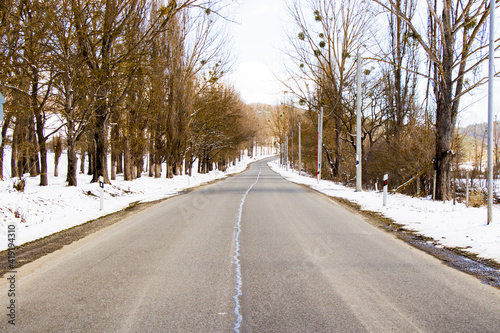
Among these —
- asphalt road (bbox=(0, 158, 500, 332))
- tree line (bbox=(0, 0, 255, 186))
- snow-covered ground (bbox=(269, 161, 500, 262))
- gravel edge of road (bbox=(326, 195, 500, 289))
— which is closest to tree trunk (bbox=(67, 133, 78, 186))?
tree line (bbox=(0, 0, 255, 186))

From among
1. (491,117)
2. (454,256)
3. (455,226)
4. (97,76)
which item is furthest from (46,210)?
(491,117)

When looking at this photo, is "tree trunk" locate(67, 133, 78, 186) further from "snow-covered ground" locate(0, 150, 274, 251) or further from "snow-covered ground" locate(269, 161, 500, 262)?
"snow-covered ground" locate(269, 161, 500, 262)

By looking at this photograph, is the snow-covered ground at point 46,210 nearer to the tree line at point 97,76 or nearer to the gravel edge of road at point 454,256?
the tree line at point 97,76

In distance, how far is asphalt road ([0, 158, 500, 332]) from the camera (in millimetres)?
4074

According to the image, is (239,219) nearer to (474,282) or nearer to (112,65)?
(474,282)

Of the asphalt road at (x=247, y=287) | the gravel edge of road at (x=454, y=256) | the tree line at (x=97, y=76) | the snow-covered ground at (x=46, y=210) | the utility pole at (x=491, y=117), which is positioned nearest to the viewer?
the asphalt road at (x=247, y=287)

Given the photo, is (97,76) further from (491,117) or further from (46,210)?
(491,117)

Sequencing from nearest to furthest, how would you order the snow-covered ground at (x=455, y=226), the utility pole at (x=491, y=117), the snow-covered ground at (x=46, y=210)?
the snow-covered ground at (x=455, y=226) → the utility pole at (x=491, y=117) → the snow-covered ground at (x=46, y=210)

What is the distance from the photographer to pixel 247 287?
5223mm

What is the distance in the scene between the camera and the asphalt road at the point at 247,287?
4.07m

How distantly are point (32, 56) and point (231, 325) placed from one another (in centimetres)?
1479

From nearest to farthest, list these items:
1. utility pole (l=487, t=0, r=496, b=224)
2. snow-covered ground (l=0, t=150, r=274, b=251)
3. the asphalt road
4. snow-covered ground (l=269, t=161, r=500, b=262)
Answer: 1. the asphalt road
2. snow-covered ground (l=269, t=161, r=500, b=262)
3. utility pole (l=487, t=0, r=496, b=224)
4. snow-covered ground (l=0, t=150, r=274, b=251)

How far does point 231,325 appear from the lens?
3980 mm

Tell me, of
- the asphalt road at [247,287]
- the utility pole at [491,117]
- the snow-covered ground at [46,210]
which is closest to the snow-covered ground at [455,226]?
the utility pole at [491,117]
